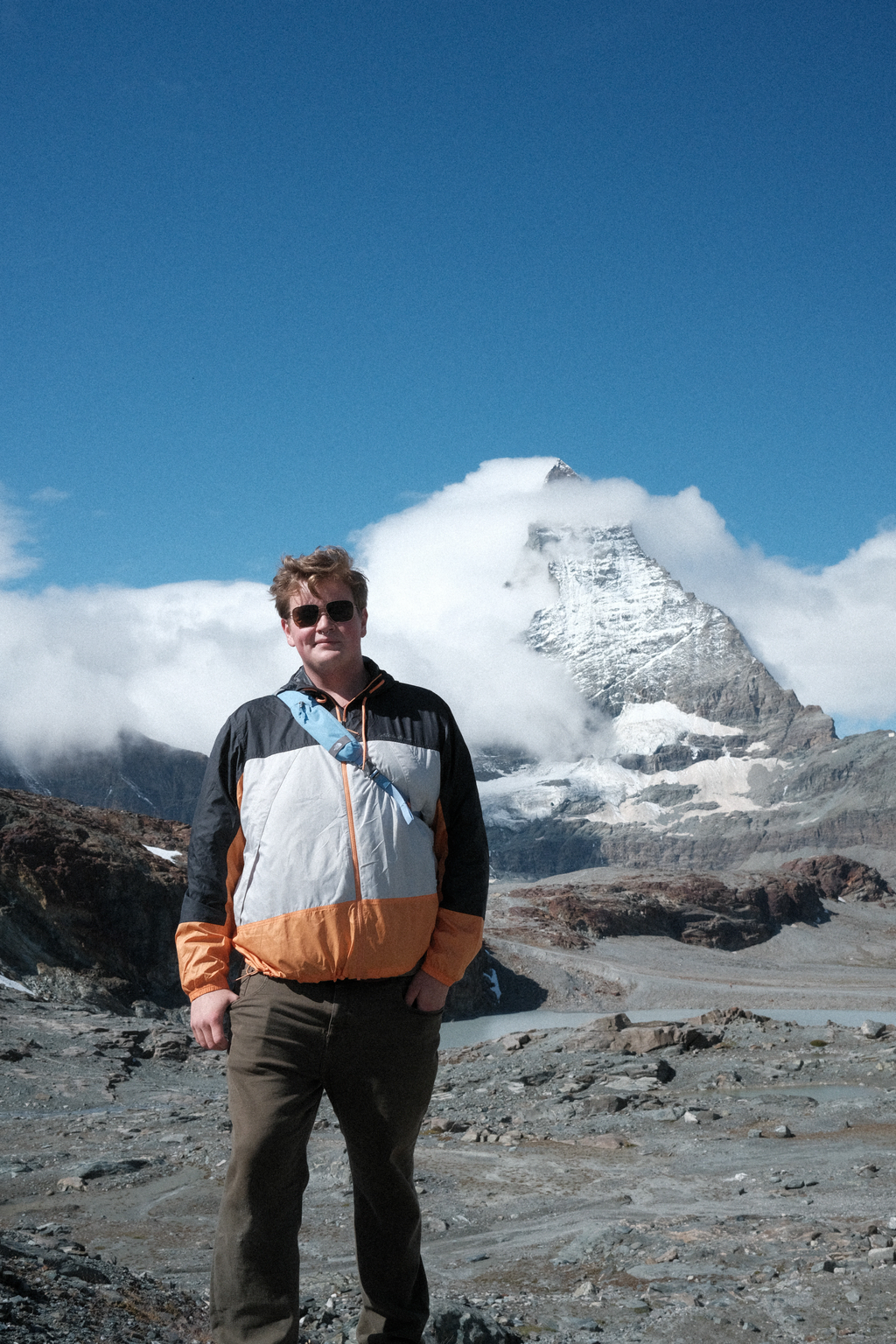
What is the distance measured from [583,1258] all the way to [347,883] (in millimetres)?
4364

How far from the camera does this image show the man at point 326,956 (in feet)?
10.4

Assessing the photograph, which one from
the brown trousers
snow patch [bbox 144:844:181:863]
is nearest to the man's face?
the brown trousers

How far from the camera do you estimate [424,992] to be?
327cm

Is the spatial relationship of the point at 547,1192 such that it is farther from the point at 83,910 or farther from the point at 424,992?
the point at 83,910

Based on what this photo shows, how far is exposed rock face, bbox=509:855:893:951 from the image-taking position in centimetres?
9144

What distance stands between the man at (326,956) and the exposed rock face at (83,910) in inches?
1205

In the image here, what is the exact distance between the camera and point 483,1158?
10586mm

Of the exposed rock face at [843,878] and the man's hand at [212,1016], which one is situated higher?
the man's hand at [212,1016]

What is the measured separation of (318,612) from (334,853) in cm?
87

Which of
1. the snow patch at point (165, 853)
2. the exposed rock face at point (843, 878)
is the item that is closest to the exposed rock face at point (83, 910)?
the snow patch at point (165, 853)

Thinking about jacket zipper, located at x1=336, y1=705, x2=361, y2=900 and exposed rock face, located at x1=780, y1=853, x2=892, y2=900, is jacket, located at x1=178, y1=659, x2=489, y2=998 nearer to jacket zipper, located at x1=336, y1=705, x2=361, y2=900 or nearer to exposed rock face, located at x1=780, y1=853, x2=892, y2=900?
jacket zipper, located at x1=336, y1=705, x2=361, y2=900

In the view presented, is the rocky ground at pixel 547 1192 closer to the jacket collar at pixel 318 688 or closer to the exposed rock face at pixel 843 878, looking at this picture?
the jacket collar at pixel 318 688

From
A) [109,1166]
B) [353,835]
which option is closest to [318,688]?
[353,835]

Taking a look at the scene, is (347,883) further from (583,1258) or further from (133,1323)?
(583,1258)
